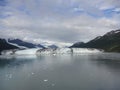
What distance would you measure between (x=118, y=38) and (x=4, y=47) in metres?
69.7

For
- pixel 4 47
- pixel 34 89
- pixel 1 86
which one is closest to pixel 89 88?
pixel 34 89

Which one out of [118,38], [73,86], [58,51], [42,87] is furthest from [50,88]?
[118,38]

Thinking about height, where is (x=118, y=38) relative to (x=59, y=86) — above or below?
above

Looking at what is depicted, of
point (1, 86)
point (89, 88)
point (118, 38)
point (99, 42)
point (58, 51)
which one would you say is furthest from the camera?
point (99, 42)

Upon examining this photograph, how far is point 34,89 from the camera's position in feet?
44.4

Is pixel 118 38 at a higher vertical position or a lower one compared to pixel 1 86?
higher

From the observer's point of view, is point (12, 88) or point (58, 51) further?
point (58, 51)

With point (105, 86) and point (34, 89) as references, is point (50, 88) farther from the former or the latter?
point (105, 86)

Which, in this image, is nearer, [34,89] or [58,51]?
[34,89]

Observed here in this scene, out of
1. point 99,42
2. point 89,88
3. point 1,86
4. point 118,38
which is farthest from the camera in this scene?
point 99,42

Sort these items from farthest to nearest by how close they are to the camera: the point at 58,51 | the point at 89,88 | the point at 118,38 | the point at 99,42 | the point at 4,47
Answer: the point at 99,42 < the point at 118,38 < the point at 4,47 < the point at 58,51 < the point at 89,88

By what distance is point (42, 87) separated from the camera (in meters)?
14.1

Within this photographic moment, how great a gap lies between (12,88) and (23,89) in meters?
0.91

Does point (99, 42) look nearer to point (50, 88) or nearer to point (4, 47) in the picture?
point (4, 47)
